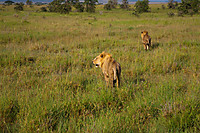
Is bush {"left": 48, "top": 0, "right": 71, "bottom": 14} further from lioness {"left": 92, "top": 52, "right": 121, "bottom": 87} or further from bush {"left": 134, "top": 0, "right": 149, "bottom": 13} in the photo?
lioness {"left": 92, "top": 52, "right": 121, "bottom": 87}

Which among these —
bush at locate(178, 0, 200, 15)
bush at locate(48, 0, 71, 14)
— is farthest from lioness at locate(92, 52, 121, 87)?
bush at locate(48, 0, 71, 14)

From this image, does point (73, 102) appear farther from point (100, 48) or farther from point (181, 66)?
point (100, 48)

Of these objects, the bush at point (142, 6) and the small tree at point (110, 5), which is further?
the small tree at point (110, 5)

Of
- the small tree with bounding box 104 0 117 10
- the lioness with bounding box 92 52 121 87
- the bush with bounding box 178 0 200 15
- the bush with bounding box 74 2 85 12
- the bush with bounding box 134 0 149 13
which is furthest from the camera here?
the small tree with bounding box 104 0 117 10

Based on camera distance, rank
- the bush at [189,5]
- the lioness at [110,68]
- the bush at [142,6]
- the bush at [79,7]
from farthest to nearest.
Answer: the bush at [79,7] < the bush at [142,6] < the bush at [189,5] < the lioness at [110,68]

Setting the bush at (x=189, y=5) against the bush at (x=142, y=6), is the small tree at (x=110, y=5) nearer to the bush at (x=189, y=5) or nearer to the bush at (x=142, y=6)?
the bush at (x=142, y=6)

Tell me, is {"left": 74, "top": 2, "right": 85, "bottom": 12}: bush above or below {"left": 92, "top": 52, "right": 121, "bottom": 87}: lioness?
above

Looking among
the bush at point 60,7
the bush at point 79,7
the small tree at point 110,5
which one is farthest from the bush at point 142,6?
the bush at point 60,7

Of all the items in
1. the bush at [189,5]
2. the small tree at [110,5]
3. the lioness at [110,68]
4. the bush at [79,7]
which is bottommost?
the lioness at [110,68]

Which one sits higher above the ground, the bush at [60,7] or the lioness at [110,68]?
the bush at [60,7]

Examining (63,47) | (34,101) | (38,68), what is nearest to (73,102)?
(34,101)

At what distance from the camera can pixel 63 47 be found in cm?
935

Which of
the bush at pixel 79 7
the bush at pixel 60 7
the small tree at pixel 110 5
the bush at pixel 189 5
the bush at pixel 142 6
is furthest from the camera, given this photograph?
the small tree at pixel 110 5

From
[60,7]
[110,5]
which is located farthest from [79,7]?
[110,5]
